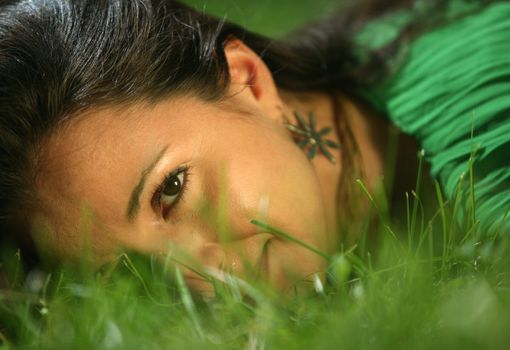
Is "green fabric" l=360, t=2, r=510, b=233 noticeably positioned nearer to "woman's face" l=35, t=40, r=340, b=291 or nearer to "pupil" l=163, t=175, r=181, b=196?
"woman's face" l=35, t=40, r=340, b=291

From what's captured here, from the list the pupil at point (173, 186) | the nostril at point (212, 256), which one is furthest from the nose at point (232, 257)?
the pupil at point (173, 186)

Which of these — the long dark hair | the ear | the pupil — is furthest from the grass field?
the ear

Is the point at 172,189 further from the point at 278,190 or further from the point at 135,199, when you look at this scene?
the point at 278,190

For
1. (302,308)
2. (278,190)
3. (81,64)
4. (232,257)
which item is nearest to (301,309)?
(302,308)

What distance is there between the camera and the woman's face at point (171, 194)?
3.97 feet

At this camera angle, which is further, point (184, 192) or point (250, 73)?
point (250, 73)

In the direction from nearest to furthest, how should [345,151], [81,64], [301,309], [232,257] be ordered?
1. [301,309]
2. [232,257]
3. [81,64]
4. [345,151]

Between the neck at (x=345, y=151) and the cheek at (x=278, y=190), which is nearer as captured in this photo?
the cheek at (x=278, y=190)

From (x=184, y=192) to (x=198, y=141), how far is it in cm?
9

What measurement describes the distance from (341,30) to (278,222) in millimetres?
937

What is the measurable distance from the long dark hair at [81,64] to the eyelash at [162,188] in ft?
0.48

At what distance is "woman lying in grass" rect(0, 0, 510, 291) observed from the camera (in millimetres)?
1218

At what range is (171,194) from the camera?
4.11 feet

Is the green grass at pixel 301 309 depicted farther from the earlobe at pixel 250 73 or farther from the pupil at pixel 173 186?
the earlobe at pixel 250 73
